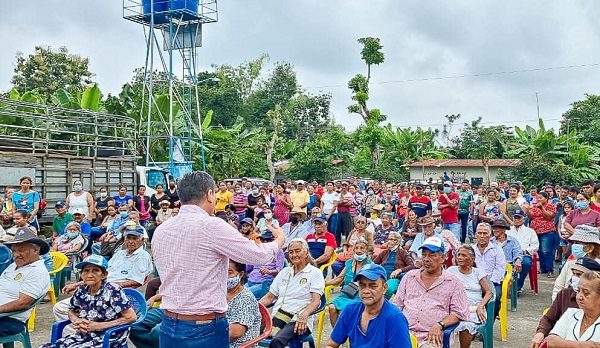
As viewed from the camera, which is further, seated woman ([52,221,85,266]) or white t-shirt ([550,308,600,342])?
seated woman ([52,221,85,266])

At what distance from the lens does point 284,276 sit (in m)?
5.83

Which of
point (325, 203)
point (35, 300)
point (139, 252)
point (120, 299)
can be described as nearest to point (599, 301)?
point (120, 299)

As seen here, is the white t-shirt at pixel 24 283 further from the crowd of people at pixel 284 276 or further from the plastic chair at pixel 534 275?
the plastic chair at pixel 534 275

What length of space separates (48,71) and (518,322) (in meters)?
33.2

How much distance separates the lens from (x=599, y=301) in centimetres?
390

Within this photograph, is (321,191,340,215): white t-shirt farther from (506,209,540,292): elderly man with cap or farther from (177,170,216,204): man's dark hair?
→ (177,170,216,204): man's dark hair

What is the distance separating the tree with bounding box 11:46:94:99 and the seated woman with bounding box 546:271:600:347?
109 feet

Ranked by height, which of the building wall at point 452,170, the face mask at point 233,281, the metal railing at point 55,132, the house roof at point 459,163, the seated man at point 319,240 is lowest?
the seated man at point 319,240

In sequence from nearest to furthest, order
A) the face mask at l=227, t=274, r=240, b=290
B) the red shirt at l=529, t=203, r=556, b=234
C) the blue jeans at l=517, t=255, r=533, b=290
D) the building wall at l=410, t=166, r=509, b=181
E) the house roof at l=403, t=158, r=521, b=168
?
the face mask at l=227, t=274, r=240, b=290
the blue jeans at l=517, t=255, r=533, b=290
the red shirt at l=529, t=203, r=556, b=234
the house roof at l=403, t=158, r=521, b=168
the building wall at l=410, t=166, r=509, b=181

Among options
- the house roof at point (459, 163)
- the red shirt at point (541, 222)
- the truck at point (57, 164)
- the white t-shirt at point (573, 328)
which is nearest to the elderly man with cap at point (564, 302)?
the white t-shirt at point (573, 328)

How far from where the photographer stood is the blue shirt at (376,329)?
375 cm

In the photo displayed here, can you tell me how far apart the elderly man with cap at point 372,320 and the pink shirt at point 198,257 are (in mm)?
781

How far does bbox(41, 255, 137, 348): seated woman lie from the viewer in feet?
14.7

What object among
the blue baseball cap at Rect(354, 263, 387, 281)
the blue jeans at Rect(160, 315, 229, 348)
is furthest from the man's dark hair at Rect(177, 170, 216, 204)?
the blue baseball cap at Rect(354, 263, 387, 281)
